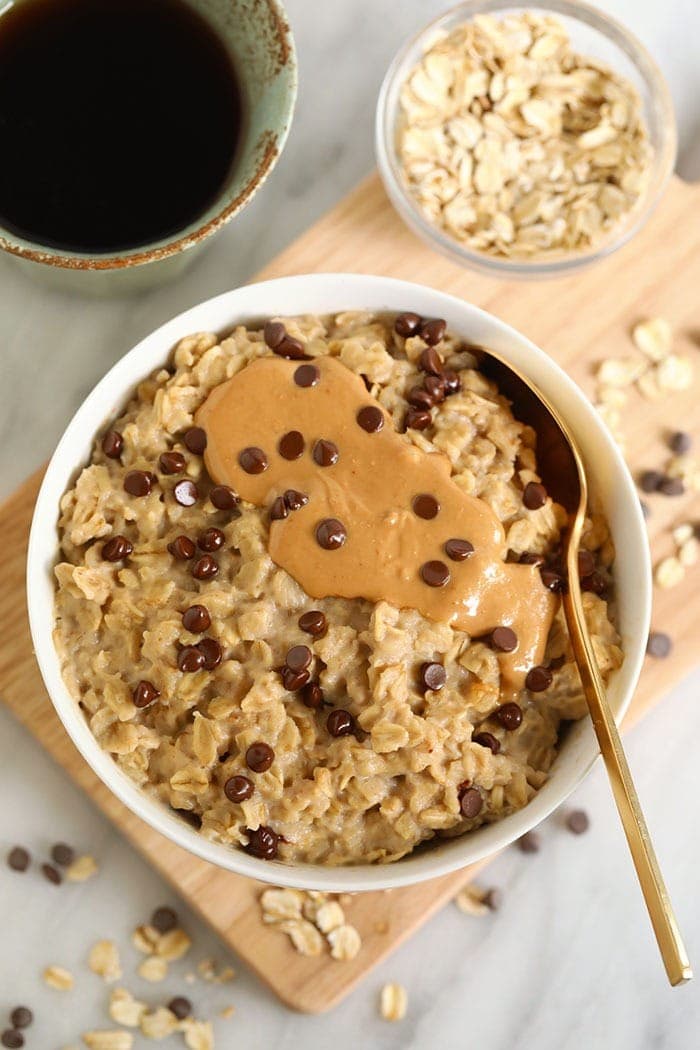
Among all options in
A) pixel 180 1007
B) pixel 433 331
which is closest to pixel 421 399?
pixel 433 331

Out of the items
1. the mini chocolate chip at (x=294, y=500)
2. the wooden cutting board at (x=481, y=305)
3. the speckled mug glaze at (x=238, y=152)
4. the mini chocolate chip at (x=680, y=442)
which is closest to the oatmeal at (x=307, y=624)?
the mini chocolate chip at (x=294, y=500)

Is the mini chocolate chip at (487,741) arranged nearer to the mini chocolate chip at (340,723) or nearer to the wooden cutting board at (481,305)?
the mini chocolate chip at (340,723)

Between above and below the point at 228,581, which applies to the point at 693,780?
below

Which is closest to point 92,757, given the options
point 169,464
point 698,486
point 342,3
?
point 169,464

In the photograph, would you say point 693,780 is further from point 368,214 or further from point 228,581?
point 368,214

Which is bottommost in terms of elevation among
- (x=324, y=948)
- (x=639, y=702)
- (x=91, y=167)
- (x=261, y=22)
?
(x=324, y=948)

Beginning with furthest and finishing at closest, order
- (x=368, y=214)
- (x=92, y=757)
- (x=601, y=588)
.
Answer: (x=368, y=214) < (x=601, y=588) < (x=92, y=757)

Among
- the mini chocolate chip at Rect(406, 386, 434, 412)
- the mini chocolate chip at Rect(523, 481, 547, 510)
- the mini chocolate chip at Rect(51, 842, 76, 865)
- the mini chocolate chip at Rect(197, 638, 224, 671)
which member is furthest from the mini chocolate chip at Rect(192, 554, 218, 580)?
the mini chocolate chip at Rect(51, 842, 76, 865)
